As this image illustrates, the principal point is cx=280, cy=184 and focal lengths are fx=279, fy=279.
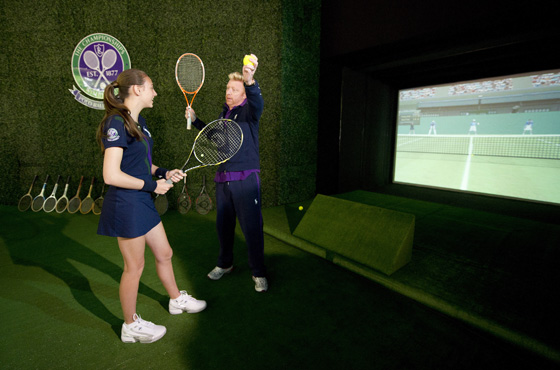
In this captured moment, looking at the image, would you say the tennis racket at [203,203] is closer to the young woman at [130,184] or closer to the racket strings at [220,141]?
the racket strings at [220,141]

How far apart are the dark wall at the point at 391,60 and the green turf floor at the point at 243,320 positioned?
2.79 meters

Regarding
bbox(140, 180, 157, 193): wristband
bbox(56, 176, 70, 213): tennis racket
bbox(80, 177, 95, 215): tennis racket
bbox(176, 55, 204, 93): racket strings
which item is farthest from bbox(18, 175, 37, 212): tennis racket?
bbox(140, 180, 157, 193): wristband

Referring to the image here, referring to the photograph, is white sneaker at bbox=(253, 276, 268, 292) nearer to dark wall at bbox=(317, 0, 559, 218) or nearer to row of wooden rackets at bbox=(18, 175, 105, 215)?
dark wall at bbox=(317, 0, 559, 218)

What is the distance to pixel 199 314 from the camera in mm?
2174

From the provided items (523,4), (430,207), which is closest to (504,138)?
(430,207)

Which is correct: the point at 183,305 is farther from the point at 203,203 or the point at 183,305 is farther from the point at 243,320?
the point at 203,203

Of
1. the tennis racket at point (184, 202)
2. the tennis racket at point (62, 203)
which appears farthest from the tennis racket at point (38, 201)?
the tennis racket at point (184, 202)

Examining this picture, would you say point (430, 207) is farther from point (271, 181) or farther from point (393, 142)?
point (271, 181)

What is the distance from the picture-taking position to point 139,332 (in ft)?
6.02

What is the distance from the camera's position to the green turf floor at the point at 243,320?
5.76ft

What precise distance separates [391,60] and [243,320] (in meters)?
4.75

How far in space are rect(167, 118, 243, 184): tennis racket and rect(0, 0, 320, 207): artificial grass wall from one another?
2.54 m

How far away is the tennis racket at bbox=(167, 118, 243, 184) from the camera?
2.25m

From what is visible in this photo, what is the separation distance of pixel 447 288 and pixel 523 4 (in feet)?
10.8
